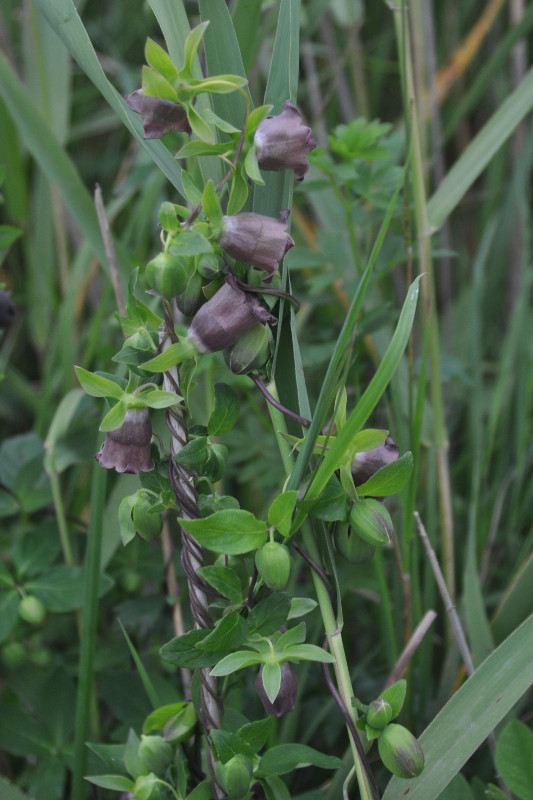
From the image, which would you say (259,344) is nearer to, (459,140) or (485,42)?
(459,140)

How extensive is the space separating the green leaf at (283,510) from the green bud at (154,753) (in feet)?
0.74

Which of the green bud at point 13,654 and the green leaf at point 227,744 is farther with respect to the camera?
the green bud at point 13,654

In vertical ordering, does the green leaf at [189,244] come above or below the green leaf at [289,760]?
above

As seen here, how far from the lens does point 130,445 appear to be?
0.50 metres

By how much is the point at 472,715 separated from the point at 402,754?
11 cm

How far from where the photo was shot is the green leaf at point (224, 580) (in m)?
0.50

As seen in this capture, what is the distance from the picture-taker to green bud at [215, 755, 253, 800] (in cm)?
50

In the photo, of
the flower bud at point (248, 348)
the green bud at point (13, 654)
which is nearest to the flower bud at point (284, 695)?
the flower bud at point (248, 348)

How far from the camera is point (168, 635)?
969 millimetres

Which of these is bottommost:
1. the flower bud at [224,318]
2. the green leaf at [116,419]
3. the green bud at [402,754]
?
the green bud at [402,754]

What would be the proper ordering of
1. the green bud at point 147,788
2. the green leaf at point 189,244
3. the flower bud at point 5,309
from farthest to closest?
the flower bud at point 5,309, the green bud at point 147,788, the green leaf at point 189,244

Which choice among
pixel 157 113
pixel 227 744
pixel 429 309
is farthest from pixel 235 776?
pixel 429 309

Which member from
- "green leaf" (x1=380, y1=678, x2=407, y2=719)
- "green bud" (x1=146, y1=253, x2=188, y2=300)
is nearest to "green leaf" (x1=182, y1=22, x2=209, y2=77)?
"green bud" (x1=146, y1=253, x2=188, y2=300)

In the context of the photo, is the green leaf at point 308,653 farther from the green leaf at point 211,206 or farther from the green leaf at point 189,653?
the green leaf at point 211,206
